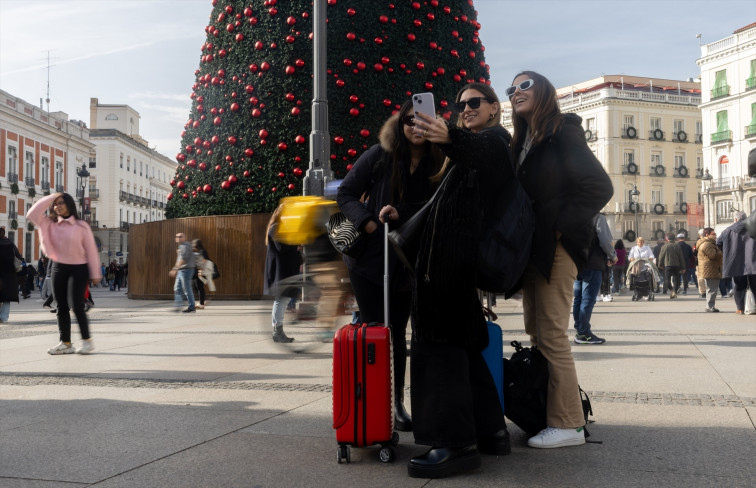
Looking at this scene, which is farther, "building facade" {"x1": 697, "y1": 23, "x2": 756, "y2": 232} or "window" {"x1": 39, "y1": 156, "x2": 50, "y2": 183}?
"window" {"x1": 39, "y1": 156, "x2": 50, "y2": 183}

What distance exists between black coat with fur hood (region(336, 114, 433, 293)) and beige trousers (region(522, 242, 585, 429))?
2.29 feet

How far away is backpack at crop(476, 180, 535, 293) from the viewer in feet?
11.5

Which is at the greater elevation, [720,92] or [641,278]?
[720,92]

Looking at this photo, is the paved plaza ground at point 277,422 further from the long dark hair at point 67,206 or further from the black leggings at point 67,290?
the long dark hair at point 67,206

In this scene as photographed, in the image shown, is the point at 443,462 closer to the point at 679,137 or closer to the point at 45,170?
the point at 45,170

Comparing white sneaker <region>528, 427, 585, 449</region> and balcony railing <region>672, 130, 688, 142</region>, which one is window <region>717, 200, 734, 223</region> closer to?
balcony railing <region>672, 130, 688, 142</region>

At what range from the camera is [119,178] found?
8006cm

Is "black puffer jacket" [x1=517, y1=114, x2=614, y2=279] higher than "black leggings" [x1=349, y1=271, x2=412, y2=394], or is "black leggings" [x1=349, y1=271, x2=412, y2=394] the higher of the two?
"black puffer jacket" [x1=517, y1=114, x2=614, y2=279]

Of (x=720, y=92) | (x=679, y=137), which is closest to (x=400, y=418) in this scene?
(x=720, y=92)

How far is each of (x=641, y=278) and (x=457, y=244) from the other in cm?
1589

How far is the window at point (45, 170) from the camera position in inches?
2306

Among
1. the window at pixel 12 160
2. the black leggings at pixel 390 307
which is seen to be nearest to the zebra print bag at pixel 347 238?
the black leggings at pixel 390 307

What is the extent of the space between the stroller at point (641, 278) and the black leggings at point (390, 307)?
1503 cm

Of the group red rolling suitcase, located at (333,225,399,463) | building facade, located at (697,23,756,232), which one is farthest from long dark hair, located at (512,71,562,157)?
building facade, located at (697,23,756,232)
